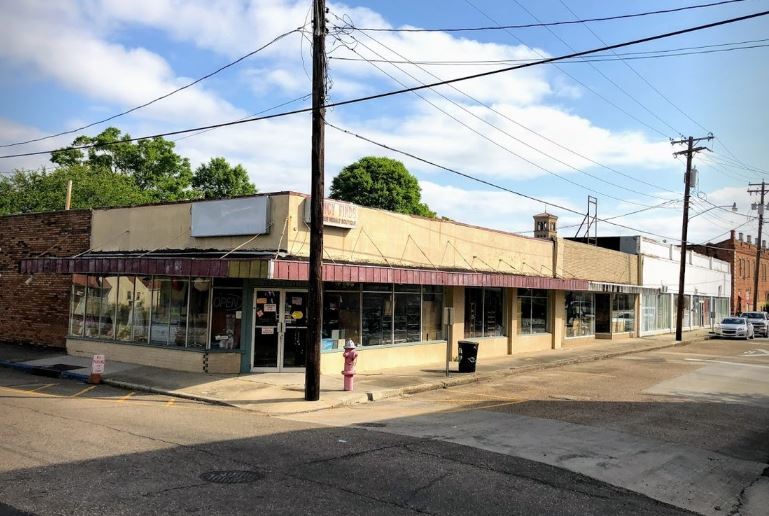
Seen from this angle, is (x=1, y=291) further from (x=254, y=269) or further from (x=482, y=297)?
(x=482, y=297)

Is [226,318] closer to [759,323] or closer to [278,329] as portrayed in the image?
[278,329]

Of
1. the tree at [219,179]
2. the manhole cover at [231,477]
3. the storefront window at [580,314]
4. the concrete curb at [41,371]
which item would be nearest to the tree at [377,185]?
the tree at [219,179]

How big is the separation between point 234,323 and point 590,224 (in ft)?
96.1

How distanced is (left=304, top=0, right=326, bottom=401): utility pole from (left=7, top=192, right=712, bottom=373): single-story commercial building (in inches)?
36.5

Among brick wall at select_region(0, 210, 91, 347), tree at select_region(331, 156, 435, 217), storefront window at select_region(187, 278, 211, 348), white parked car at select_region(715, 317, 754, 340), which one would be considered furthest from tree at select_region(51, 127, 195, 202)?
white parked car at select_region(715, 317, 754, 340)

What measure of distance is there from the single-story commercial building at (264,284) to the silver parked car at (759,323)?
2845 centimetres

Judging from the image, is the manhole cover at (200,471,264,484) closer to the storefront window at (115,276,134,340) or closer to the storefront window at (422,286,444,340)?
the storefront window at (115,276,134,340)

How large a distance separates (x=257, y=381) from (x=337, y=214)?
16.1ft

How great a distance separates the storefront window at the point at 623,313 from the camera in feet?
118

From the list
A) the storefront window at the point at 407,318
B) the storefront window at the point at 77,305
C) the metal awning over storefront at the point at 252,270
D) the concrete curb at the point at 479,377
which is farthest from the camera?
the storefront window at the point at 77,305

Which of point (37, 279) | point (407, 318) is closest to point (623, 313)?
point (407, 318)

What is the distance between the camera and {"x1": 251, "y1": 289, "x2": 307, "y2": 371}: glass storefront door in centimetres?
1594

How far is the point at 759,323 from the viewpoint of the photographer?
1694 inches

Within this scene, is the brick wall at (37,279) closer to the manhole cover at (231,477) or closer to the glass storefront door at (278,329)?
the glass storefront door at (278,329)
